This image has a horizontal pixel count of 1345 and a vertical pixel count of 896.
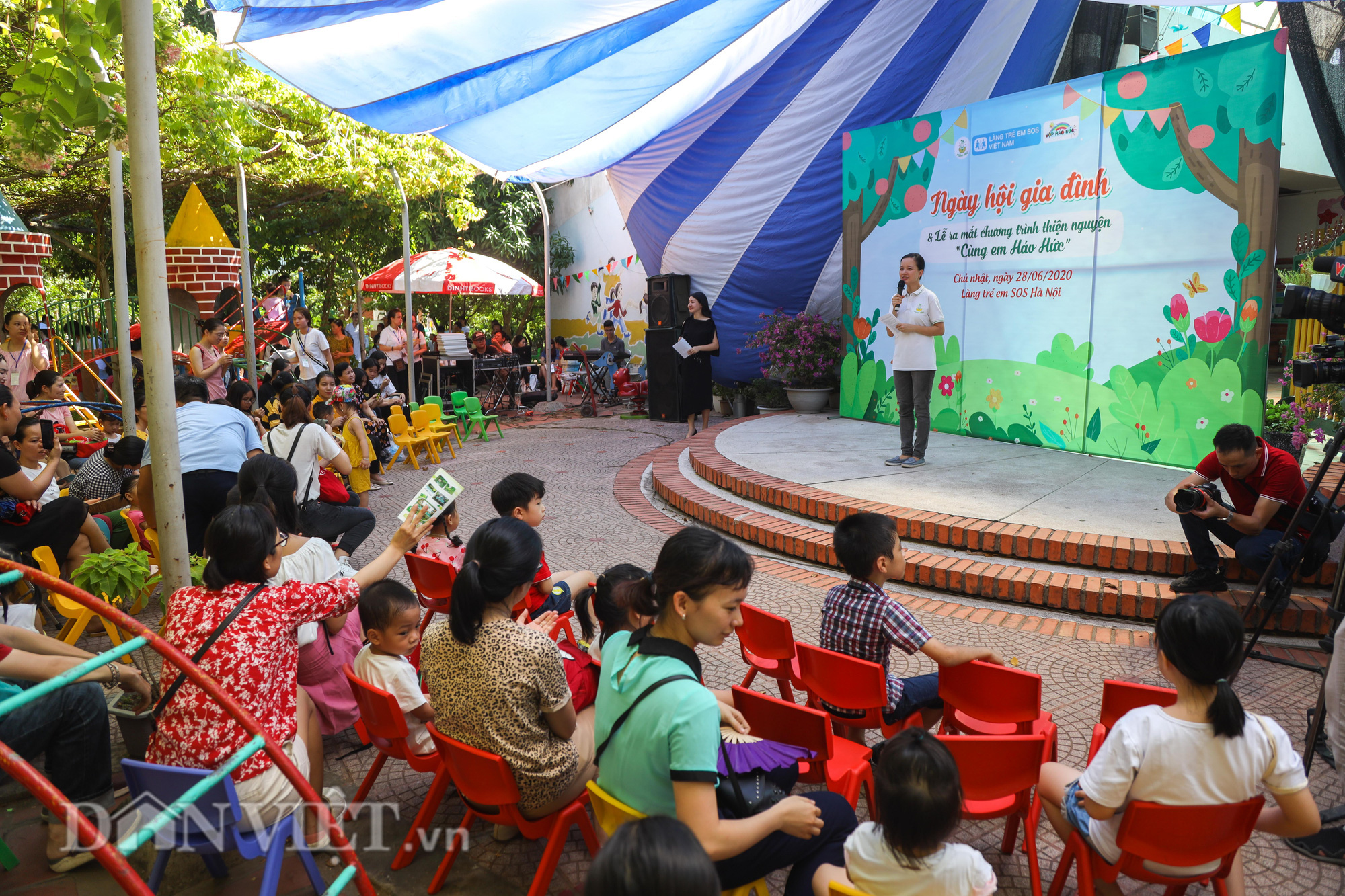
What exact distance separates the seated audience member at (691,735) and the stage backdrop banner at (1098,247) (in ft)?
17.6

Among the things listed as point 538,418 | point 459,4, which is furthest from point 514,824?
point 538,418

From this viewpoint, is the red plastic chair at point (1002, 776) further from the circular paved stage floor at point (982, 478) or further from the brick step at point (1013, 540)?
the circular paved stage floor at point (982, 478)

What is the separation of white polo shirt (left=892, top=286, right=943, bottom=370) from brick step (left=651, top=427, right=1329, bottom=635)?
70.3 inches

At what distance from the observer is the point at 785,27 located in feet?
25.2

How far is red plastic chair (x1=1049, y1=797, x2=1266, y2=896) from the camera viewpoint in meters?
1.83

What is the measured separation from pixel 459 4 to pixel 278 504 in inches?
133

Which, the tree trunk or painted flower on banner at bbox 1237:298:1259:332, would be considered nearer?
the tree trunk

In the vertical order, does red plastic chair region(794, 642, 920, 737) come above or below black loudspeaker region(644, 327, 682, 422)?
below

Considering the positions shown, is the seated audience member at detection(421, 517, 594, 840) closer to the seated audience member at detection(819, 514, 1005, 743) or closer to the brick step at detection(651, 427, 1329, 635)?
the seated audience member at detection(819, 514, 1005, 743)

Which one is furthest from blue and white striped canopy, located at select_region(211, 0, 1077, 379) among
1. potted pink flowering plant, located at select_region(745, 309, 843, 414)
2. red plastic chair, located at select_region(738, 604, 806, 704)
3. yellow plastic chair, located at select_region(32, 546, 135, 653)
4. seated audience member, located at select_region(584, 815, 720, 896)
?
seated audience member, located at select_region(584, 815, 720, 896)

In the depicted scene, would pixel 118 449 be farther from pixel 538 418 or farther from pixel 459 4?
pixel 538 418

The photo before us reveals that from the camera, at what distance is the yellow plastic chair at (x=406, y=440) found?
8.90 meters

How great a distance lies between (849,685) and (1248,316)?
479 cm

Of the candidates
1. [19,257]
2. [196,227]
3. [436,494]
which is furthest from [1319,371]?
[196,227]
